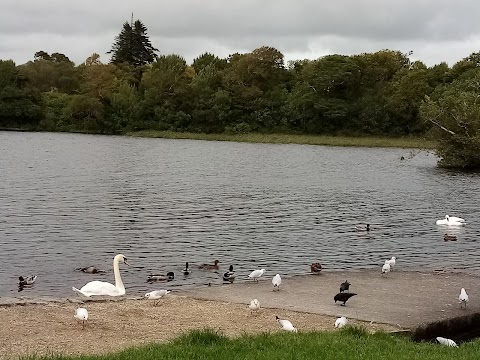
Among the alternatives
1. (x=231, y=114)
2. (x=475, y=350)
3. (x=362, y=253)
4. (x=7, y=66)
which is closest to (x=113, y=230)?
(x=362, y=253)

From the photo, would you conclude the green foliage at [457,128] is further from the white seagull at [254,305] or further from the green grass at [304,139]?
the white seagull at [254,305]

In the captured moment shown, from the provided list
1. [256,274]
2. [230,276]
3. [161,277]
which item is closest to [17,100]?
[161,277]

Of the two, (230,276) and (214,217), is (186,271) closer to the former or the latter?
(230,276)

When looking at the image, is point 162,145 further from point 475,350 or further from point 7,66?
point 475,350

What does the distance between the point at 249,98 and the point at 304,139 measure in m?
14.9

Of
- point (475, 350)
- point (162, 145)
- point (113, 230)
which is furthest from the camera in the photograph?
point (162, 145)

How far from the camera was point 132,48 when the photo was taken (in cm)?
15912

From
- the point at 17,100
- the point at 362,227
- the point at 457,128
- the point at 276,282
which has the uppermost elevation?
the point at 17,100

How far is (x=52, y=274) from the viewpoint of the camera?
2175cm

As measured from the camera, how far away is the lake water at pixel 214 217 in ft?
79.0

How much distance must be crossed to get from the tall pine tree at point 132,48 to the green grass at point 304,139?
4592 cm

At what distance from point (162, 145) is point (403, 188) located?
164 ft

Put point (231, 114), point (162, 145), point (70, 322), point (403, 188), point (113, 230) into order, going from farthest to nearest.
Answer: point (231, 114), point (162, 145), point (403, 188), point (113, 230), point (70, 322)

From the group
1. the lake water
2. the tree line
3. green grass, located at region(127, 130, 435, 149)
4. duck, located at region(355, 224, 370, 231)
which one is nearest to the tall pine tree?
the tree line
